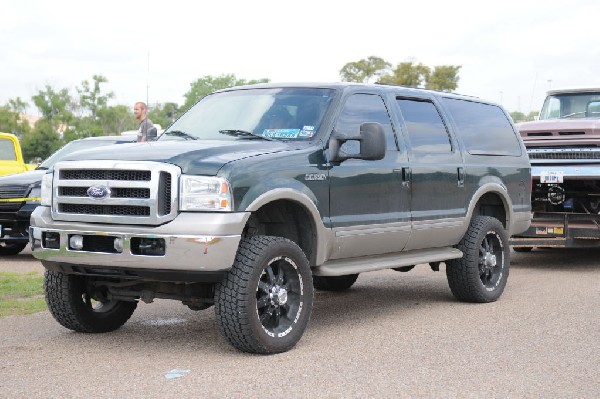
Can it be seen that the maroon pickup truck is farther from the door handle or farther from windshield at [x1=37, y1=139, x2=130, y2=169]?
windshield at [x1=37, y1=139, x2=130, y2=169]

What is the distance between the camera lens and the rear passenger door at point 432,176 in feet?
27.5

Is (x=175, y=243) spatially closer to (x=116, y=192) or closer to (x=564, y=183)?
(x=116, y=192)

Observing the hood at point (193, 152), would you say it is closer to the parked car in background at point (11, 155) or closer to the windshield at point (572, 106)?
the windshield at point (572, 106)

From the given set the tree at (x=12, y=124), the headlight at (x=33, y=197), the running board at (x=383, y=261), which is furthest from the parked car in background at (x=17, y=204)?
the tree at (x=12, y=124)

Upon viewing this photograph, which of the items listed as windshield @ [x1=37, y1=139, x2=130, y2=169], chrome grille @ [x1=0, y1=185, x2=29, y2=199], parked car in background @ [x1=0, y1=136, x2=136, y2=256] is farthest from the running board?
windshield @ [x1=37, y1=139, x2=130, y2=169]

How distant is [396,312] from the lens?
874cm

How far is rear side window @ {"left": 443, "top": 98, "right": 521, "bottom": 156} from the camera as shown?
9320 mm

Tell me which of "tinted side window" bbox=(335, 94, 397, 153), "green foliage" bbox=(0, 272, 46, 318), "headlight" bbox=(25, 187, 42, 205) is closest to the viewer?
"tinted side window" bbox=(335, 94, 397, 153)

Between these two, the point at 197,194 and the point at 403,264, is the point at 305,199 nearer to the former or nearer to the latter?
the point at 197,194

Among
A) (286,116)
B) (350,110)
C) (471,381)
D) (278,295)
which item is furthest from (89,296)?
(471,381)

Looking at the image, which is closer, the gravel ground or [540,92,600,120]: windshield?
the gravel ground

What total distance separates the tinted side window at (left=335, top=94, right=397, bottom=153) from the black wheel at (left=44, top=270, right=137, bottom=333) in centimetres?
239

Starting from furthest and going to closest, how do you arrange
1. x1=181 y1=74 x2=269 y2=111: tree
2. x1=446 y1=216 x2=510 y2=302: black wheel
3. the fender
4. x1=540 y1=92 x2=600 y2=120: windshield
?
x1=181 y1=74 x2=269 y2=111: tree
x1=540 y1=92 x2=600 y2=120: windshield
x1=446 y1=216 x2=510 y2=302: black wheel
the fender

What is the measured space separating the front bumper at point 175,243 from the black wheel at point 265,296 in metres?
0.19
